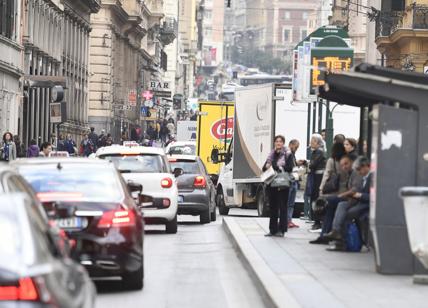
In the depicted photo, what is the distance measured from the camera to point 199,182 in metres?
34.2

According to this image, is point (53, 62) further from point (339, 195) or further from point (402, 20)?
point (339, 195)

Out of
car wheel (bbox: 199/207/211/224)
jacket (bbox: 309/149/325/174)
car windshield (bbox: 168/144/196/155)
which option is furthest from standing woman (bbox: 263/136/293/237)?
car windshield (bbox: 168/144/196/155)

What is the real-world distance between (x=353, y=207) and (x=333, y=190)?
1721mm

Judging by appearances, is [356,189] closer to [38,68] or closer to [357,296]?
[357,296]

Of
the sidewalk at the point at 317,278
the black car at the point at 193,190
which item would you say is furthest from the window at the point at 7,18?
the sidewalk at the point at 317,278

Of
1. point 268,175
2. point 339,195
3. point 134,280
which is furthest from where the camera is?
point 268,175

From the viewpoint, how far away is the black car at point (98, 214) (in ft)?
53.4

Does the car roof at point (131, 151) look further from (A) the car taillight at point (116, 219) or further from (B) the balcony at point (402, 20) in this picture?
(B) the balcony at point (402, 20)

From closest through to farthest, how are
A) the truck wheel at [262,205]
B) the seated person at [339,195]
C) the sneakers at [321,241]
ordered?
1. the seated person at [339,195]
2. the sneakers at [321,241]
3. the truck wheel at [262,205]

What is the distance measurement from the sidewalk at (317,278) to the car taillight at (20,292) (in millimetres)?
5864

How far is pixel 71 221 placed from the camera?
16328 millimetres

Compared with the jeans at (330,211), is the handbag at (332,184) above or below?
above

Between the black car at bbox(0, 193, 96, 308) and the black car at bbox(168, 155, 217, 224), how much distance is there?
75.8 feet

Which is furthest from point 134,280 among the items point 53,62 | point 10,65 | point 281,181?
point 53,62
